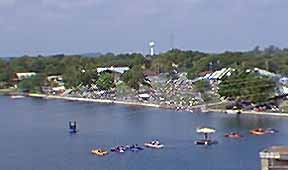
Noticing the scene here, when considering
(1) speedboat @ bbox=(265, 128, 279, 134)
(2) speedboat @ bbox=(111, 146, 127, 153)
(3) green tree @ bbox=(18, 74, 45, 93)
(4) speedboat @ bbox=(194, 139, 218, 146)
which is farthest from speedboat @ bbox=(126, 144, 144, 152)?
(3) green tree @ bbox=(18, 74, 45, 93)

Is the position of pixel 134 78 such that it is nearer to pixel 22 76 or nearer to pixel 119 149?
pixel 22 76

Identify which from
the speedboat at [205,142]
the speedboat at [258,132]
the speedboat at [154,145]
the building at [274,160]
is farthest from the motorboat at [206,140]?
the building at [274,160]

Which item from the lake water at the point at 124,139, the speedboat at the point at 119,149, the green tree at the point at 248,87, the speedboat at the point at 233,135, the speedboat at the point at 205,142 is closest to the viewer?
the lake water at the point at 124,139

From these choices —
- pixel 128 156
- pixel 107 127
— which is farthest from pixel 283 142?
pixel 107 127

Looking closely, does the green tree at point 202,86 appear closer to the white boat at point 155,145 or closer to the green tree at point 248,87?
the green tree at point 248,87

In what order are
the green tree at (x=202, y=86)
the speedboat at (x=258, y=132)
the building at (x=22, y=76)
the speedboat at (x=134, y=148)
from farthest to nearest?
the building at (x=22, y=76)
the green tree at (x=202, y=86)
the speedboat at (x=258, y=132)
the speedboat at (x=134, y=148)

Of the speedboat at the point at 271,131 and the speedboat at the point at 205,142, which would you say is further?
the speedboat at the point at 271,131

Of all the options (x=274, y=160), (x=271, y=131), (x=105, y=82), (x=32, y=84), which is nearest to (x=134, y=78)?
(x=105, y=82)

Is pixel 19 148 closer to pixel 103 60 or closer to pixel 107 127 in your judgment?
pixel 107 127

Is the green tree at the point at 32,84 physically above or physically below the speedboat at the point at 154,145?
above

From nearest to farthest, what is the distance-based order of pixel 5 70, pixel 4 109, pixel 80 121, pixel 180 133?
pixel 180 133 → pixel 80 121 → pixel 4 109 → pixel 5 70
